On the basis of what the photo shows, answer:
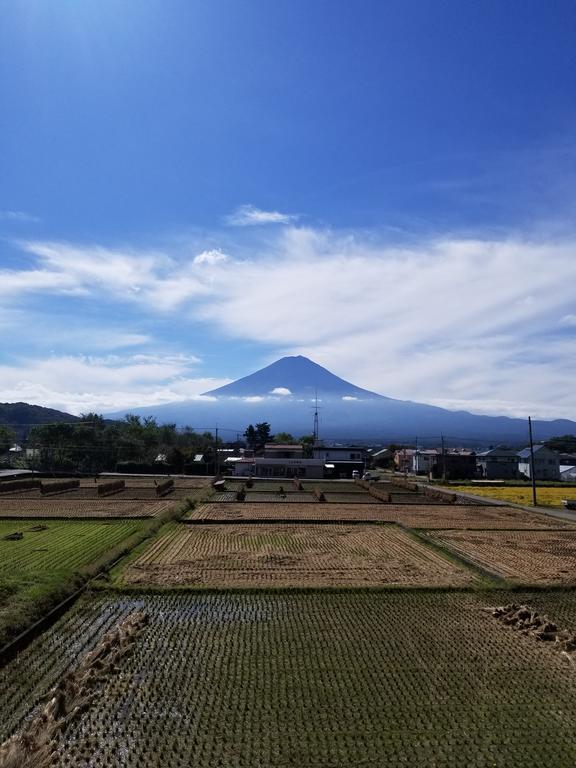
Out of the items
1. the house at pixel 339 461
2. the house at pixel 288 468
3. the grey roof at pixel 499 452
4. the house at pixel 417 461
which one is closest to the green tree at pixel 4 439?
the house at pixel 288 468

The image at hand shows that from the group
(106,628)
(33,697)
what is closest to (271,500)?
(106,628)

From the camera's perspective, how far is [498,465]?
170 feet

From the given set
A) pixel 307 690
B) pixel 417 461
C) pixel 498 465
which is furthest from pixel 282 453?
pixel 307 690

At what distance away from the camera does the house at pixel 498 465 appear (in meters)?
51.5

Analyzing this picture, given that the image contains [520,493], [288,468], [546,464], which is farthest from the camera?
[546,464]

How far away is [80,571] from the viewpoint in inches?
485

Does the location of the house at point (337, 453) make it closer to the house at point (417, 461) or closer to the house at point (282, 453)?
the house at point (282, 453)

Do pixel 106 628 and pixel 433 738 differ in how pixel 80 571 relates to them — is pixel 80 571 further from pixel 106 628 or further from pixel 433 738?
pixel 433 738

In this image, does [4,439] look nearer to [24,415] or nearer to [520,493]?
[520,493]

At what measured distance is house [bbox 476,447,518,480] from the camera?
2028 inches

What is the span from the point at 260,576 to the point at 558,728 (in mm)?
7478

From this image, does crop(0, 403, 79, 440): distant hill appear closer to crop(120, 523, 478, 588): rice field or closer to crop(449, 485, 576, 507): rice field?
crop(449, 485, 576, 507): rice field

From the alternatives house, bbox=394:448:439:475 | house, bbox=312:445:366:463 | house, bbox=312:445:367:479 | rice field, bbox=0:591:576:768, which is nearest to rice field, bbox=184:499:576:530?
rice field, bbox=0:591:576:768

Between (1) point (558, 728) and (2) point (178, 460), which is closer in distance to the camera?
(1) point (558, 728)
